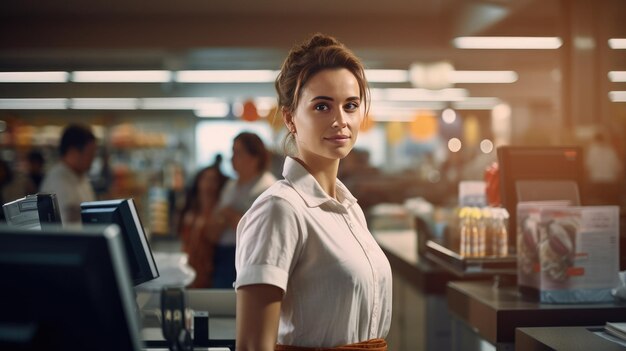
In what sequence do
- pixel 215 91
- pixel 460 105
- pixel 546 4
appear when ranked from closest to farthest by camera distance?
pixel 546 4, pixel 215 91, pixel 460 105

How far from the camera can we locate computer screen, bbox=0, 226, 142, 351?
3.46 ft

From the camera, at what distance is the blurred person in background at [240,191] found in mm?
4980

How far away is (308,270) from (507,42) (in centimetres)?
752

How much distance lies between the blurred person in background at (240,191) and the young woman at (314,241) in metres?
2.96

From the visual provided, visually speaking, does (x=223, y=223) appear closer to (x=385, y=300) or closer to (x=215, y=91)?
(x=385, y=300)

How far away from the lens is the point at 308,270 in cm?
179

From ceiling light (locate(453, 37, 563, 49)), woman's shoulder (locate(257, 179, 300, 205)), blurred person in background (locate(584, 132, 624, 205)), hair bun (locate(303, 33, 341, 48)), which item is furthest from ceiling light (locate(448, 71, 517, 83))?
woman's shoulder (locate(257, 179, 300, 205))

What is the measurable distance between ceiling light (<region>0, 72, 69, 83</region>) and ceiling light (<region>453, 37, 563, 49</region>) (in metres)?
6.02

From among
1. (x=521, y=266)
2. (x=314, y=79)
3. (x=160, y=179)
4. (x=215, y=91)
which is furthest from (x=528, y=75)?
(x=314, y=79)

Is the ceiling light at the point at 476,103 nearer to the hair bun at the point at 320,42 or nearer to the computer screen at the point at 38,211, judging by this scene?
the hair bun at the point at 320,42

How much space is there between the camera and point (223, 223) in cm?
497

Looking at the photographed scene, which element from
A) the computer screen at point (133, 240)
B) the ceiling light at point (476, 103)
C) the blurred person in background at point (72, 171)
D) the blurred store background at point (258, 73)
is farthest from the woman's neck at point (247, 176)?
the ceiling light at point (476, 103)

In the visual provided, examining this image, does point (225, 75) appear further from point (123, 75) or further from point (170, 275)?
point (170, 275)

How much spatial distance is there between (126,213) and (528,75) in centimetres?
1322
